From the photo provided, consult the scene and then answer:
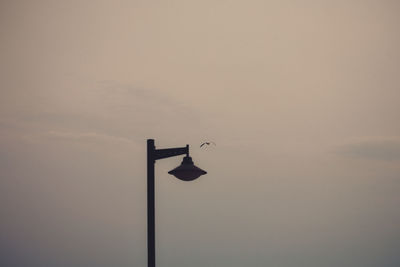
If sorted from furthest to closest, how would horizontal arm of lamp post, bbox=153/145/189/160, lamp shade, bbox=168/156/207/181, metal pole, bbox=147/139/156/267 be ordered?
lamp shade, bbox=168/156/207/181
horizontal arm of lamp post, bbox=153/145/189/160
metal pole, bbox=147/139/156/267

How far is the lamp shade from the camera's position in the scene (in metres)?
8.06

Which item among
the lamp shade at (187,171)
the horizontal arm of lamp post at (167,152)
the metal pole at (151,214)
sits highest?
the horizontal arm of lamp post at (167,152)

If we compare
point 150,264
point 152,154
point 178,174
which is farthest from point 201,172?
point 150,264

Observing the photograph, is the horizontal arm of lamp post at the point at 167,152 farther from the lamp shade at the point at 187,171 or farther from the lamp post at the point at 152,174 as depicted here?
the lamp shade at the point at 187,171

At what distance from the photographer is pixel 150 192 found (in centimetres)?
712

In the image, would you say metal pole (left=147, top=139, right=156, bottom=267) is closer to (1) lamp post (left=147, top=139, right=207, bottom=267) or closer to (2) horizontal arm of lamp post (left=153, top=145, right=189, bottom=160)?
(1) lamp post (left=147, top=139, right=207, bottom=267)

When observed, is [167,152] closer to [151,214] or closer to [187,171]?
[187,171]

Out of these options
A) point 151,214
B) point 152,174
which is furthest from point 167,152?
point 151,214

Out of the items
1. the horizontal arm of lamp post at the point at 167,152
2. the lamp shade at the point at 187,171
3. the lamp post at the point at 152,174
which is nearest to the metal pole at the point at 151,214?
the lamp post at the point at 152,174

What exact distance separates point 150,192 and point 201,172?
1441 millimetres

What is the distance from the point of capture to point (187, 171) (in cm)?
807

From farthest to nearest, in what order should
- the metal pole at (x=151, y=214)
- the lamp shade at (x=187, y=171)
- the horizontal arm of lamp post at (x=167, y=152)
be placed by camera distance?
the lamp shade at (x=187, y=171) → the horizontal arm of lamp post at (x=167, y=152) → the metal pole at (x=151, y=214)

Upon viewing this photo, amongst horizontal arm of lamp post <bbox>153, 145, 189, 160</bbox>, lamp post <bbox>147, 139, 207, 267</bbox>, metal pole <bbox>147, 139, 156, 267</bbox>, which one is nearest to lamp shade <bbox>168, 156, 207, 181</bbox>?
lamp post <bbox>147, 139, 207, 267</bbox>

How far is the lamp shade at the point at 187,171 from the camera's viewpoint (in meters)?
8.06
